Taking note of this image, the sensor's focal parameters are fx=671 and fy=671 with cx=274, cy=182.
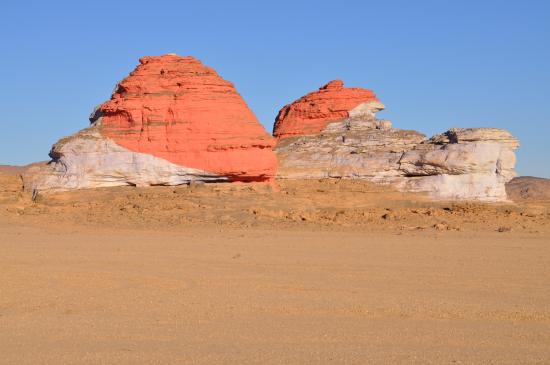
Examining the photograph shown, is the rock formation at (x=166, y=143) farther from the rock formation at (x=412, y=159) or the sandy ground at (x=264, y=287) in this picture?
the rock formation at (x=412, y=159)

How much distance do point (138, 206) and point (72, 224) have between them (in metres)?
2.25

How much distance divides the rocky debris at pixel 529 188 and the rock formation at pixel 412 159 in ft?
124

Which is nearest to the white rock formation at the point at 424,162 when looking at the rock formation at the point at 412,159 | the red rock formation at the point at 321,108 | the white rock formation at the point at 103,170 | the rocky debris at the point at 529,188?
the rock formation at the point at 412,159

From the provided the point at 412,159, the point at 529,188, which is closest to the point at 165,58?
the point at 412,159

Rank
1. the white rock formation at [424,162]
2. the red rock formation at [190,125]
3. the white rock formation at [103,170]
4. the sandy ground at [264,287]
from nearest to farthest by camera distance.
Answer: the sandy ground at [264,287]
the white rock formation at [103,170]
the red rock formation at [190,125]
the white rock formation at [424,162]

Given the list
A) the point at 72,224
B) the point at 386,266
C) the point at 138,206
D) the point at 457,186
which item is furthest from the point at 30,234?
the point at 457,186

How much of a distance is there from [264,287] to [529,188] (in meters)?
67.4

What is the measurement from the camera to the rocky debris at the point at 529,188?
65863mm

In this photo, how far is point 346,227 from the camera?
2052cm

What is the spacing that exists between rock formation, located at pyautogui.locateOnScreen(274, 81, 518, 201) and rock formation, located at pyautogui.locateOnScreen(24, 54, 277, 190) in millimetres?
4193

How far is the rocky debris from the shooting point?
2593 inches

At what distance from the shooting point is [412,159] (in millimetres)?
27062

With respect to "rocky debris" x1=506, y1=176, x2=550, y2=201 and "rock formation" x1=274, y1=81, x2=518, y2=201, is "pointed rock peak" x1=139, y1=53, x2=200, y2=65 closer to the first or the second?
"rock formation" x1=274, y1=81, x2=518, y2=201

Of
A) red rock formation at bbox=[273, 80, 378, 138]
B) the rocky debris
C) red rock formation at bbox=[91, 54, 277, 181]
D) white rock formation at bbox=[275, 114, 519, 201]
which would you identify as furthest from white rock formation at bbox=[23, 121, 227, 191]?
the rocky debris
